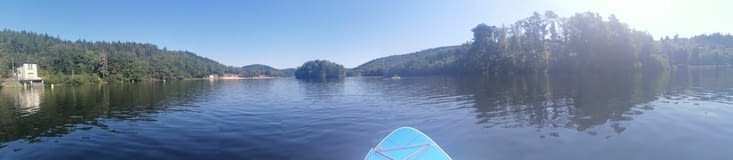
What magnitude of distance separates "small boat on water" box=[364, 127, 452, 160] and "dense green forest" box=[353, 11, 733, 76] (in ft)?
274

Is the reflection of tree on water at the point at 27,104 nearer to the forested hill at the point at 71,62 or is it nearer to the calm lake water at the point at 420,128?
the calm lake water at the point at 420,128

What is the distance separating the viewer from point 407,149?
884cm

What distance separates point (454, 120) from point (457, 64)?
115 m

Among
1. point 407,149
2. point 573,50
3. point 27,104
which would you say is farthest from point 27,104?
point 573,50

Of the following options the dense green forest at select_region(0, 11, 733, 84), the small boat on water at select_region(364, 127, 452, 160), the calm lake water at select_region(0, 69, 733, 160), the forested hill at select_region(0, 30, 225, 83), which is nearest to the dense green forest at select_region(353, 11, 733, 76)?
the dense green forest at select_region(0, 11, 733, 84)

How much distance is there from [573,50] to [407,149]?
298 ft

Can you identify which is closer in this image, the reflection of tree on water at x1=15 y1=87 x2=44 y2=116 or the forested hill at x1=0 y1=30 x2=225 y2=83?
the reflection of tree on water at x1=15 y1=87 x2=44 y2=116

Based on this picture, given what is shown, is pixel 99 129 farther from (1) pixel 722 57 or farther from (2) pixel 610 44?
(1) pixel 722 57

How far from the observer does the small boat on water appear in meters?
8.36

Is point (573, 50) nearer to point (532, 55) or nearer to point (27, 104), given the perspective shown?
point (532, 55)

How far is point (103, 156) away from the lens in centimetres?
1098

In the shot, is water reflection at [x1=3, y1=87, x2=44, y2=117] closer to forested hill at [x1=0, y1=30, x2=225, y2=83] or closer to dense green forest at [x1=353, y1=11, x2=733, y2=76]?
forested hill at [x1=0, y1=30, x2=225, y2=83]

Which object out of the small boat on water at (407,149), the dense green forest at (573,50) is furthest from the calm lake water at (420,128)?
the dense green forest at (573,50)

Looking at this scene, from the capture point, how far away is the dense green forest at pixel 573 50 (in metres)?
77.1
